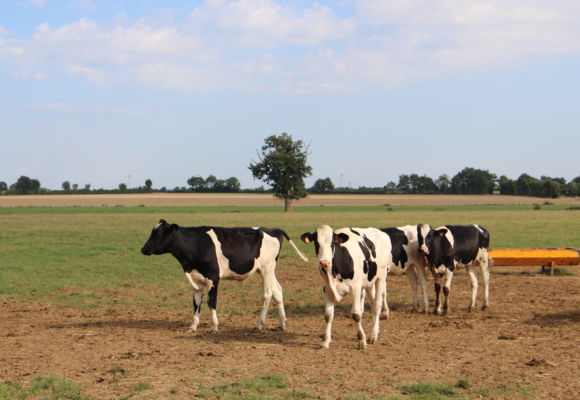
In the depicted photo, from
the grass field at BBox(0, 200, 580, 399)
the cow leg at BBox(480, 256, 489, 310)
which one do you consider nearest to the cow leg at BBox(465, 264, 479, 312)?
the cow leg at BBox(480, 256, 489, 310)

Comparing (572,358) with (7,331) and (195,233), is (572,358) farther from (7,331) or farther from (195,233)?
(7,331)

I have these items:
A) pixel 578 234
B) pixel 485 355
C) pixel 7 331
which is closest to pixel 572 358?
pixel 485 355

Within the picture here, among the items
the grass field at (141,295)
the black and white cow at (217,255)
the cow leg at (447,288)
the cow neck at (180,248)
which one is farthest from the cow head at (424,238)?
the cow neck at (180,248)

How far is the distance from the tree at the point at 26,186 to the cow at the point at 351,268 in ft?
534

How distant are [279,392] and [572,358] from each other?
4.79 metres

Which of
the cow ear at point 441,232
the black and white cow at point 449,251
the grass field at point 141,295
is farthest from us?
the cow ear at point 441,232

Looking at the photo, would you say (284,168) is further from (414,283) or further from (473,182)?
(473,182)

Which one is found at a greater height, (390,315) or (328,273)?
(328,273)

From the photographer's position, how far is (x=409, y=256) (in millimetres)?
14562

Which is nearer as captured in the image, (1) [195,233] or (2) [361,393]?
(2) [361,393]

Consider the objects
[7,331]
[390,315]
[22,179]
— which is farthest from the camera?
[22,179]

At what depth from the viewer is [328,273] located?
10.7 meters

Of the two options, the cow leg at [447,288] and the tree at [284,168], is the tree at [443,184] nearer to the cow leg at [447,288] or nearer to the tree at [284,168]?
the tree at [284,168]

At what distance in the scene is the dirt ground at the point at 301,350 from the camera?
8414 mm
